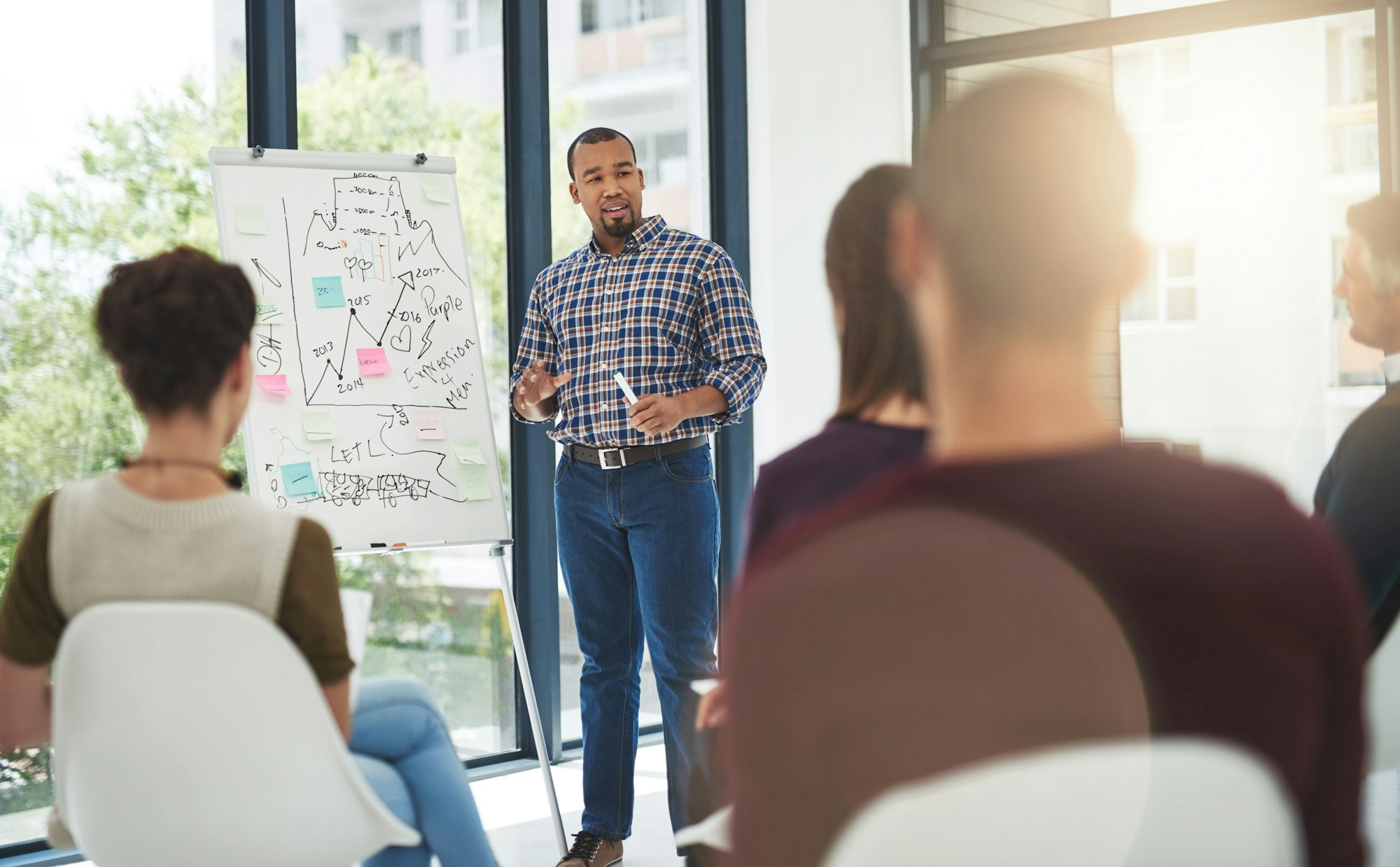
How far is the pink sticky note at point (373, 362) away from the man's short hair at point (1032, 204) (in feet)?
7.35

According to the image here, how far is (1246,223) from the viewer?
3871mm

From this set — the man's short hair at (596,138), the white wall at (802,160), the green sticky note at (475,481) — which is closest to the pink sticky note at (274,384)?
the green sticky note at (475,481)

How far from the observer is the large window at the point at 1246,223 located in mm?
3695

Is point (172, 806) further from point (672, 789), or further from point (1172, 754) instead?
point (672, 789)

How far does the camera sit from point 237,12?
10.6 feet

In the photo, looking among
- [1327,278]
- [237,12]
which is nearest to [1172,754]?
[237,12]

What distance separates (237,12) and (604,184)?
123cm

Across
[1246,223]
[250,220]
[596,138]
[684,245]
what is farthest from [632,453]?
[1246,223]

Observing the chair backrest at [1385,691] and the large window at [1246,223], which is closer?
the chair backrest at [1385,691]

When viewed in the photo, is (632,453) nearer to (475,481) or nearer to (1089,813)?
(475,481)

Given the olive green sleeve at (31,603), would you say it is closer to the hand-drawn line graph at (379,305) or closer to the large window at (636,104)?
the hand-drawn line graph at (379,305)

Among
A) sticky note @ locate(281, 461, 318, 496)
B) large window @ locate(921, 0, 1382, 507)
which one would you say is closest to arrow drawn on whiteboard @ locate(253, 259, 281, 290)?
sticky note @ locate(281, 461, 318, 496)

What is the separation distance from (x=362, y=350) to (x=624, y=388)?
620mm

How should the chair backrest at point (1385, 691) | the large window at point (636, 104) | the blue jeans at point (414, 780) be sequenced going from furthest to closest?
the large window at point (636, 104) → the chair backrest at point (1385, 691) → the blue jeans at point (414, 780)
